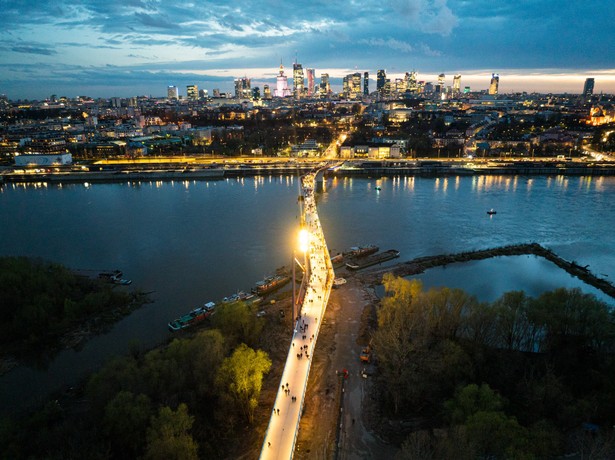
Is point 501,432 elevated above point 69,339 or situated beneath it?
elevated above

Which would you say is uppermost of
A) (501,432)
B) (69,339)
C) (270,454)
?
(501,432)

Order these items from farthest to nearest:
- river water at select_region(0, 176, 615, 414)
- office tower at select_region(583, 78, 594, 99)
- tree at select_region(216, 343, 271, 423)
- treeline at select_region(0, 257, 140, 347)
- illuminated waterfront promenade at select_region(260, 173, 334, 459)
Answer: office tower at select_region(583, 78, 594, 99) → river water at select_region(0, 176, 615, 414) → treeline at select_region(0, 257, 140, 347) → tree at select_region(216, 343, 271, 423) → illuminated waterfront promenade at select_region(260, 173, 334, 459)

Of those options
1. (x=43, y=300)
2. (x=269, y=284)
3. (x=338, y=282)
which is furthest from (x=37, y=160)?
(x=338, y=282)

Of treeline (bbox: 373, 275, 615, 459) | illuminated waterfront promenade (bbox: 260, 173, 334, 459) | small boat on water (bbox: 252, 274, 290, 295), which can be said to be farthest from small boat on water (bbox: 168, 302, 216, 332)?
treeline (bbox: 373, 275, 615, 459)

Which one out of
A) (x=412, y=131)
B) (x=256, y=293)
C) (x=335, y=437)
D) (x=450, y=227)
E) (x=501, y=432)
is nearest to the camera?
(x=501, y=432)

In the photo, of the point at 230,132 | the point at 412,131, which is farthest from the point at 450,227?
the point at 230,132

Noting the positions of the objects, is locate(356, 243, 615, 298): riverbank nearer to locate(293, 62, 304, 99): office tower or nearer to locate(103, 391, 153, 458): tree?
locate(103, 391, 153, 458): tree

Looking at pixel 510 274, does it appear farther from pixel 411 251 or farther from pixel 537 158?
pixel 537 158

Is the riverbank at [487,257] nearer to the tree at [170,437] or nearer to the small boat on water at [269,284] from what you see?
the small boat on water at [269,284]
